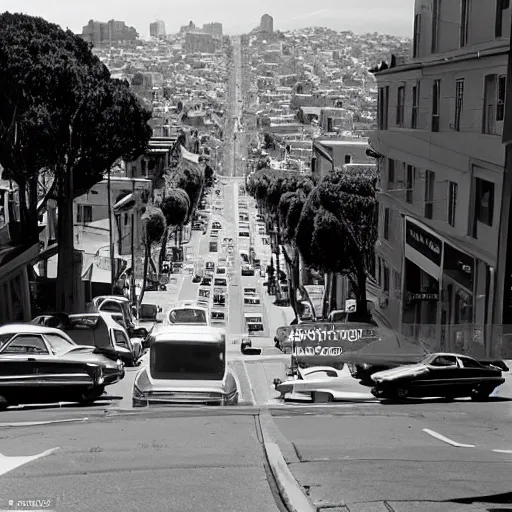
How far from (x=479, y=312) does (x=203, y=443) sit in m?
13.5

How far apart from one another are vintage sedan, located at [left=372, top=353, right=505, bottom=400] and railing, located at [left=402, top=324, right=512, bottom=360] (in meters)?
3.05

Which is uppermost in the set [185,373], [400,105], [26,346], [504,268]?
[400,105]

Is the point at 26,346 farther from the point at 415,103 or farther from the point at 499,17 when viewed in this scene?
the point at 415,103

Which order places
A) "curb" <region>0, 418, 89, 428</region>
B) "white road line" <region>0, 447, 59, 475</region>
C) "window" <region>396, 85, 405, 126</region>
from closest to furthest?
"white road line" <region>0, 447, 59, 475</region>, "curb" <region>0, 418, 89, 428</region>, "window" <region>396, 85, 405, 126</region>

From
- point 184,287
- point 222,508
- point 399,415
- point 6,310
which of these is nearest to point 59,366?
point 399,415

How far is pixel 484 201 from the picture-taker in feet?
75.9

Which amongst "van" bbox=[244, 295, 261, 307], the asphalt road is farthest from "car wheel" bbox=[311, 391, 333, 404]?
"van" bbox=[244, 295, 261, 307]

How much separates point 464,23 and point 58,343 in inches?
502

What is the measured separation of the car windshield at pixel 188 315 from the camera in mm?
31625

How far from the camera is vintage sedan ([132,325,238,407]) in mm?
15672

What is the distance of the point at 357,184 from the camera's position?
40.0 m

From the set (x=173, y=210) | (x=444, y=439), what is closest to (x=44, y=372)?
(x=444, y=439)

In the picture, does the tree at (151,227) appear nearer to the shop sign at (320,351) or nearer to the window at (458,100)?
the window at (458,100)

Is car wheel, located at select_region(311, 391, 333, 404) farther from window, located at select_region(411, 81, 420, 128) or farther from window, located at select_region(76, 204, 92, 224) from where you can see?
window, located at select_region(76, 204, 92, 224)
